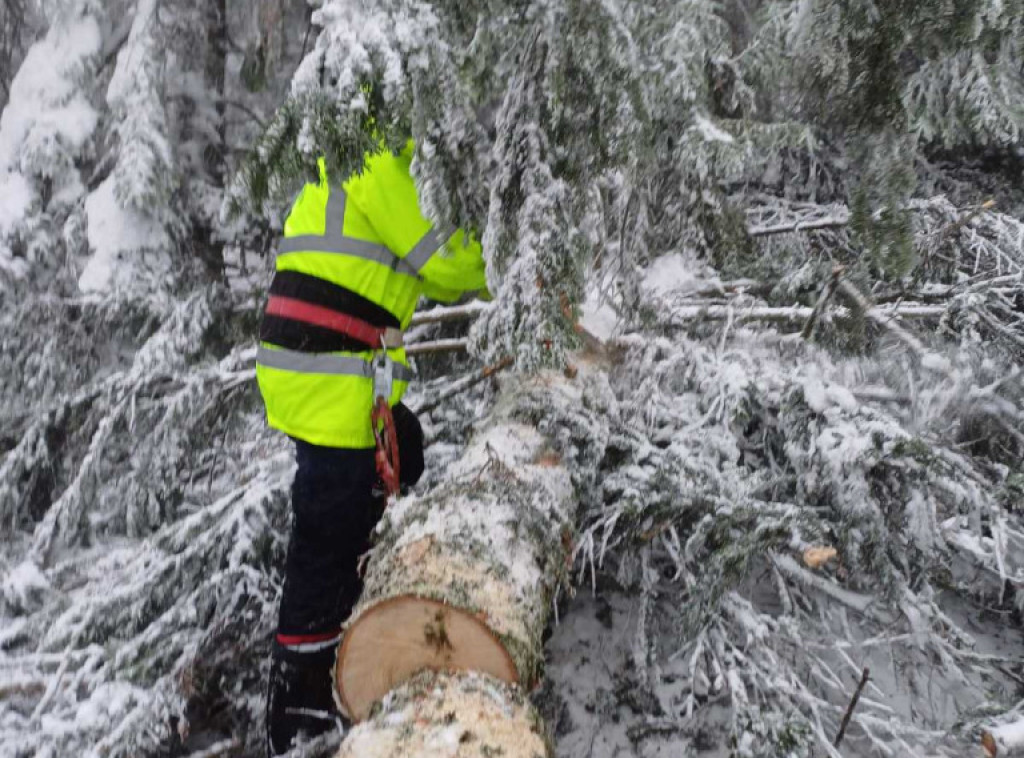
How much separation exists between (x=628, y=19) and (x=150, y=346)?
272 cm

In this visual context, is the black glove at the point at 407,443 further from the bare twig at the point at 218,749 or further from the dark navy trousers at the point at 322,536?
the bare twig at the point at 218,749

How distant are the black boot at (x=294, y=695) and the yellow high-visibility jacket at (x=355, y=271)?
814 mm

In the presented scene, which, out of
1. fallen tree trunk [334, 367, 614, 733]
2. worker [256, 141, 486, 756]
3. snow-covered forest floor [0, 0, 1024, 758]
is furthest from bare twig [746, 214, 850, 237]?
worker [256, 141, 486, 756]

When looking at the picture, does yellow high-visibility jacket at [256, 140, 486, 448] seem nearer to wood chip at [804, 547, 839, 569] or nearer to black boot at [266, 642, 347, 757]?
black boot at [266, 642, 347, 757]

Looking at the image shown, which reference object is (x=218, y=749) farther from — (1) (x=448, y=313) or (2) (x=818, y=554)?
(2) (x=818, y=554)

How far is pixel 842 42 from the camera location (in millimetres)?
1442

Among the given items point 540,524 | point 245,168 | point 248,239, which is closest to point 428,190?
point 245,168

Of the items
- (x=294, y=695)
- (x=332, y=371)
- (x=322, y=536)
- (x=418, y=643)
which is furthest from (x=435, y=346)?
(x=418, y=643)

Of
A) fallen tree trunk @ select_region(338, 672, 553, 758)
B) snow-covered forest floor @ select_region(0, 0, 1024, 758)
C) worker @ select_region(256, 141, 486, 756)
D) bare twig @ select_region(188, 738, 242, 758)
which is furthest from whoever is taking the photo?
bare twig @ select_region(188, 738, 242, 758)

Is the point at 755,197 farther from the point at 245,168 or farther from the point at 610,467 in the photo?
the point at 245,168

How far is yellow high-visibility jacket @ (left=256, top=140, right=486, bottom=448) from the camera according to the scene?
2061 millimetres

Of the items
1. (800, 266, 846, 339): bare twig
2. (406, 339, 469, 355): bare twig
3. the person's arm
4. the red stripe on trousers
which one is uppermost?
the person's arm

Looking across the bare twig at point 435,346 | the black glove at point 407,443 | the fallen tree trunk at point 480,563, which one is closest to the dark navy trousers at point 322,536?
the black glove at point 407,443

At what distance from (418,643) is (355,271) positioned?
1.22 metres
